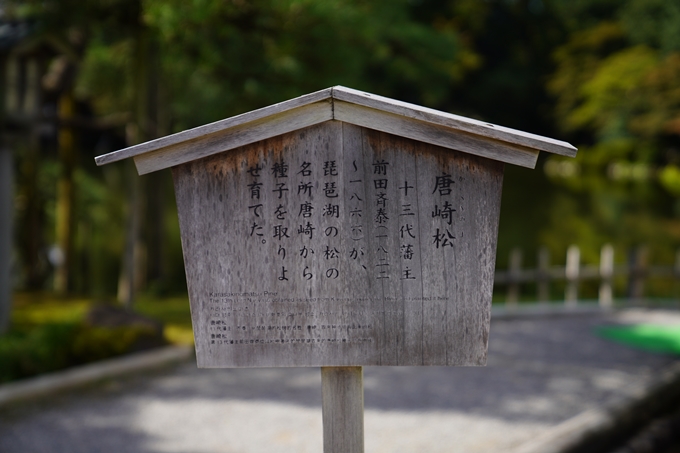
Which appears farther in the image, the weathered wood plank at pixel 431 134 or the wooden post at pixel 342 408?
the wooden post at pixel 342 408

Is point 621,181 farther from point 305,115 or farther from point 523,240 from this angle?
point 305,115

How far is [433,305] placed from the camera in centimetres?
263

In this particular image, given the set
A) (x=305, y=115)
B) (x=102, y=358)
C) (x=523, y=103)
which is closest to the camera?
(x=305, y=115)

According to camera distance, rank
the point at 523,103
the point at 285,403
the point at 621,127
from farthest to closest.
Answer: the point at 523,103
the point at 621,127
the point at 285,403

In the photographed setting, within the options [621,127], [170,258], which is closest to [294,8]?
[170,258]

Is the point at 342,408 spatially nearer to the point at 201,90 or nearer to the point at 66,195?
the point at 201,90

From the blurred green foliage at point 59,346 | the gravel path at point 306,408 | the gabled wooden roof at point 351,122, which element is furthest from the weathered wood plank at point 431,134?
the blurred green foliage at point 59,346

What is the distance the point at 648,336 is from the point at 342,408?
7.61m

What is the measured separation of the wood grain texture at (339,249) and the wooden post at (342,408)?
0.22 m

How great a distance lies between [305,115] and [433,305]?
2.75 ft

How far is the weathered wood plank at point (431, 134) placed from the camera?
8.24ft

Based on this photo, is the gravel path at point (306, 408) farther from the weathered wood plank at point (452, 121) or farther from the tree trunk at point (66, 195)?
the tree trunk at point (66, 195)

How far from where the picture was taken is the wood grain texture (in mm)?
2602

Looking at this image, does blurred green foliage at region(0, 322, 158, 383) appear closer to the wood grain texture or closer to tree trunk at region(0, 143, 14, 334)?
tree trunk at region(0, 143, 14, 334)
